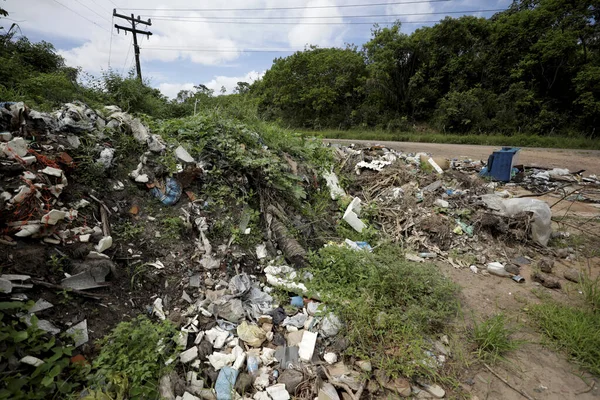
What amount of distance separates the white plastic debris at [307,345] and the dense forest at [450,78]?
22.1 feet

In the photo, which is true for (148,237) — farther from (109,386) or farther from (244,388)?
(244,388)

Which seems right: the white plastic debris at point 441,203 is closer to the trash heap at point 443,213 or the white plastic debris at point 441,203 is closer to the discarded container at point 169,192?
the trash heap at point 443,213

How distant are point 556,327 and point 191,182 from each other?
4.08 m

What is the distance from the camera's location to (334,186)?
5.05m

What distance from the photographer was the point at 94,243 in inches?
94.9

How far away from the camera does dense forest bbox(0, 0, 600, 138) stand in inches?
471

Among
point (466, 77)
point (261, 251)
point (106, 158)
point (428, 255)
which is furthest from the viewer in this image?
point (466, 77)

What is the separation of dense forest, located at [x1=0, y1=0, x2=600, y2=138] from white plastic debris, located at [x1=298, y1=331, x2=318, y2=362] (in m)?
6.75

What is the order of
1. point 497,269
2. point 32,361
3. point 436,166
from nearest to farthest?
point 32,361, point 497,269, point 436,166

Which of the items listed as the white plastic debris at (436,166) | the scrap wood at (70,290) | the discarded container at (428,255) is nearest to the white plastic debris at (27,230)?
the scrap wood at (70,290)

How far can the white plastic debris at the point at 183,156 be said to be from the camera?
3.46 metres

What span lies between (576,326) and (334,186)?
3.50 metres

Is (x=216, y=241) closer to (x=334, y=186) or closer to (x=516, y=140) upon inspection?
(x=334, y=186)

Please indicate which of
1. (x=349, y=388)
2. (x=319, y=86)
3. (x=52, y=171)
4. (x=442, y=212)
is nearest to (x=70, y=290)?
(x=52, y=171)
